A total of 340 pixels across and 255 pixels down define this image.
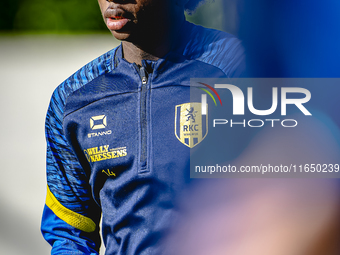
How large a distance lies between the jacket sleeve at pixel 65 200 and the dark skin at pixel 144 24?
30 cm

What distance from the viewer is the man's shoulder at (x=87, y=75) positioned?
1.18 meters

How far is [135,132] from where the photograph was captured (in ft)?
3.57

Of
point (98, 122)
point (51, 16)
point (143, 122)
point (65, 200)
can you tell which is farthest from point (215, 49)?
point (51, 16)

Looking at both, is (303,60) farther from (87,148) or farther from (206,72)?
(87,148)

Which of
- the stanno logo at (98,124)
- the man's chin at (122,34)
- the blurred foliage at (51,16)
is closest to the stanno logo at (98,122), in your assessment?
the stanno logo at (98,124)

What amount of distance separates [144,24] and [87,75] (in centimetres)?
27

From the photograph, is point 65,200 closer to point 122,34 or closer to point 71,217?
point 71,217

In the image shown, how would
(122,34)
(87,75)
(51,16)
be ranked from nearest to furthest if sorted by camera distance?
(122,34), (87,75), (51,16)

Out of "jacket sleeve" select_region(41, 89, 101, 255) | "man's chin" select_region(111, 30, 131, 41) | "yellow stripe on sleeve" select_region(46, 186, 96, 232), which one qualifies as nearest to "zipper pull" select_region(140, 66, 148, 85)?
"man's chin" select_region(111, 30, 131, 41)

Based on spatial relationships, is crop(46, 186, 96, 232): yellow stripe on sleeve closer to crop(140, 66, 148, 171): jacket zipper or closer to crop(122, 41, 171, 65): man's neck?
crop(140, 66, 148, 171): jacket zipper

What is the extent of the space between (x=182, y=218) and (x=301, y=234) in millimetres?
313

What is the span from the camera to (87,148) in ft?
3.72

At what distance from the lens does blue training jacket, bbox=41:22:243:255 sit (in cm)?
105

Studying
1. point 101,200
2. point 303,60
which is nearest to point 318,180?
point 303,60
